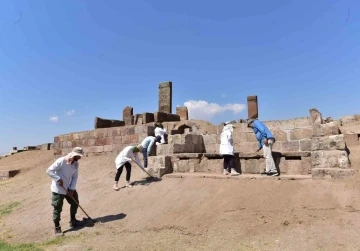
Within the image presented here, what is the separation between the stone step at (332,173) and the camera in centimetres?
644

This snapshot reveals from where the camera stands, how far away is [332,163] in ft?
22.9

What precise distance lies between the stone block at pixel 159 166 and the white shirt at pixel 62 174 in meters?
2.77

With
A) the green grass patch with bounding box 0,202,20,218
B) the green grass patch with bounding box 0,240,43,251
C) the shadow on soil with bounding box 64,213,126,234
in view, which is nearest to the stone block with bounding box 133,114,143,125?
the green grass patch with bounding box 0,202,20,218

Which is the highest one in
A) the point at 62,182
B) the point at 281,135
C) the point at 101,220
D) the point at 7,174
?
the point at 281,135

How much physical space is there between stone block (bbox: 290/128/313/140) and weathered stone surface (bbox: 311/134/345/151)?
3362 millimetres

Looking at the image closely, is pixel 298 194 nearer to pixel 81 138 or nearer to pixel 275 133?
pixel 275 133

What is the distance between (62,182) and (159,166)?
331 cm

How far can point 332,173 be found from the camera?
6.60 m

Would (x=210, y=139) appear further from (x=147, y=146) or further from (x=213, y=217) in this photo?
(x=213, y=217)

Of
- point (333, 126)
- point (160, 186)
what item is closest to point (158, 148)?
point (160, 186)

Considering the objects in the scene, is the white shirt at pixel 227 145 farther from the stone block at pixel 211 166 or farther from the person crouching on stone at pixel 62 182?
the person crouching on stone at pixel 62 182

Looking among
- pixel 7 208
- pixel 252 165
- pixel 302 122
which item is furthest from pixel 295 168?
pixel 7 208

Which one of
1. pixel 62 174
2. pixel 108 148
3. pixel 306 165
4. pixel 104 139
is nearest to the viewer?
pixel 62 174

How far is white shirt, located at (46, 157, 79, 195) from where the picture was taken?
6664mm
